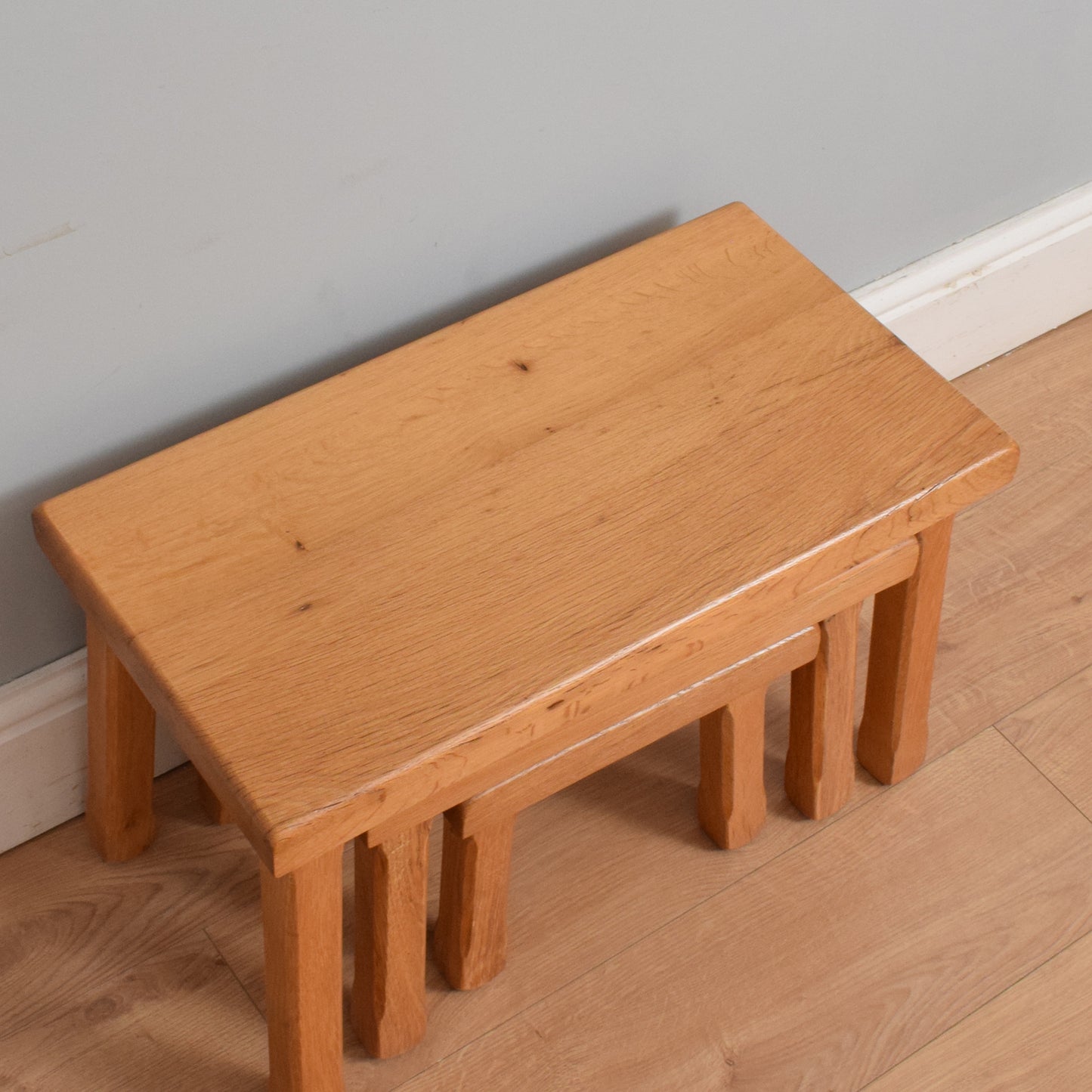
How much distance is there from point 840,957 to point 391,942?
375 millimetres

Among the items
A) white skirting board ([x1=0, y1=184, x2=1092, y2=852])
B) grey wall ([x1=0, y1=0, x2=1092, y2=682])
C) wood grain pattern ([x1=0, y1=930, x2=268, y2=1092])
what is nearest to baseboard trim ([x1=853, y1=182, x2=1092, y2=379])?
white skirting board ([x1=0, y1=184, x2=1092, y2=852])

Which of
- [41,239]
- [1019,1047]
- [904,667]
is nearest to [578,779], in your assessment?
[904,667]

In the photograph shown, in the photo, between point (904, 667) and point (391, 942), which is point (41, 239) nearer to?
point (391, 942)

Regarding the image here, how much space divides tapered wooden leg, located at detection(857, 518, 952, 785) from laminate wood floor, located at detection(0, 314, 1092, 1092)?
0.04 meters

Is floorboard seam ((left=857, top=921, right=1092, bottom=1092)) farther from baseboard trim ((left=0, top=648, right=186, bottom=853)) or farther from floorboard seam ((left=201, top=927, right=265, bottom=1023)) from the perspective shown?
baseboard trim ((left=0, top=648, right=186, bottom=853))

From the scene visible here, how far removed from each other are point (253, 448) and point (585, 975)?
490 millimetres

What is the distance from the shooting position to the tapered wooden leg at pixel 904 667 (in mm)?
1120

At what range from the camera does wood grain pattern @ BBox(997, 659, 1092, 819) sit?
4.23ft

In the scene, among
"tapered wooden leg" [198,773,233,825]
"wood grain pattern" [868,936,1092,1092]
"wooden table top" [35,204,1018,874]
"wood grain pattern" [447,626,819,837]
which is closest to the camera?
"wooden table top" [35,204,1018,874]

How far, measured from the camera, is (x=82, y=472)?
106 cm

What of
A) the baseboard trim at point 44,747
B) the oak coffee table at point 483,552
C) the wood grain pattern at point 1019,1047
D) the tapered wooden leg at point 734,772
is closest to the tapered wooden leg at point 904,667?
the oak coffee table at point 483,552

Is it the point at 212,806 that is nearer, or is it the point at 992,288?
the point at 212,806

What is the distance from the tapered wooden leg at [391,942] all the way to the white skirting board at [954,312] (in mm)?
311

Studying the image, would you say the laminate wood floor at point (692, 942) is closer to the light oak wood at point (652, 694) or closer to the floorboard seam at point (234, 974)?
the floorboard seam at point (234, 974)
